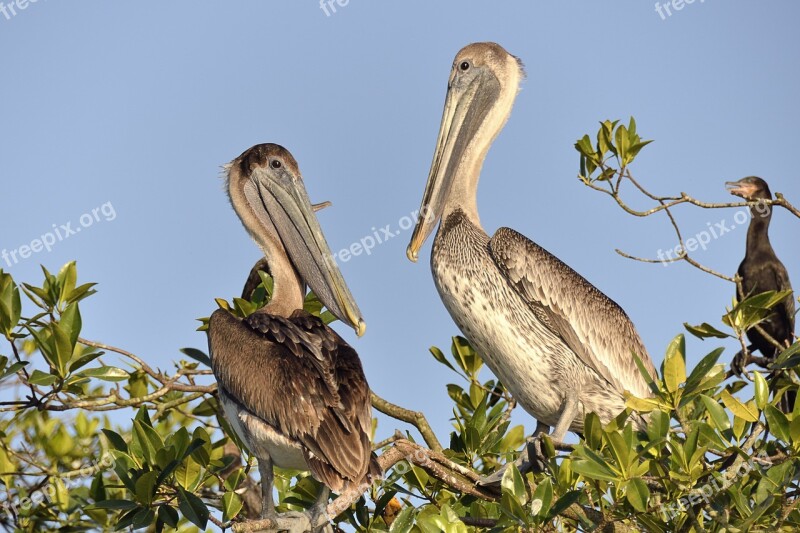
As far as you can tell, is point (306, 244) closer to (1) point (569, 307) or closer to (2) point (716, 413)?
(1) point (569, 307)

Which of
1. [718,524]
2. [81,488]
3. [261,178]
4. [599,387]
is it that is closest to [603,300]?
[599,387]

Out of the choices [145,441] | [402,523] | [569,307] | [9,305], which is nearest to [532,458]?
[569,307]

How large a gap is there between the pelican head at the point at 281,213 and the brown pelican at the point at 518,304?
77 centimetres

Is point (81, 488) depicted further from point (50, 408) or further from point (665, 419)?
point (665, 419)

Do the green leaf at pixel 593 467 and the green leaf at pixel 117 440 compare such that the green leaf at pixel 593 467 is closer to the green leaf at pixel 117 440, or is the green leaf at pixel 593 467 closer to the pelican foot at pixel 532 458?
the pelican foot at pixel 532 458

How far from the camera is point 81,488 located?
463cm

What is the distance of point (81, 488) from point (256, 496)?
1074 mm

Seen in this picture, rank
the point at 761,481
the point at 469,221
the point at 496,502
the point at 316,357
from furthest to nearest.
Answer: the point at 469,221 → the point at 316,357 → the point at 496,502 → the point at 761,481

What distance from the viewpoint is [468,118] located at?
6.54 metres

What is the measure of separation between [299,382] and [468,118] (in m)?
2.81

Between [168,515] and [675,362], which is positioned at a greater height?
[168,515]

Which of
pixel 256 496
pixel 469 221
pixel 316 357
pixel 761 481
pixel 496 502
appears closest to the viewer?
pixel 761 481

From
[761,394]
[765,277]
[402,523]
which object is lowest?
[765,277]

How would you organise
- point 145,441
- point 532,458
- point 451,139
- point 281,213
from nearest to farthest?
point 145,441
point 532,458
point 281,213
point 451,139
